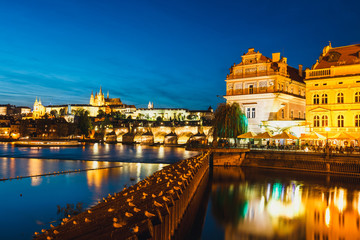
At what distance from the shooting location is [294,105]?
164ft

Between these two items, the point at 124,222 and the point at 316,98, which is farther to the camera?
the point at 316,98

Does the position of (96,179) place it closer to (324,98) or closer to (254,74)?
(254,74)

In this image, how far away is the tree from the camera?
4325 cm

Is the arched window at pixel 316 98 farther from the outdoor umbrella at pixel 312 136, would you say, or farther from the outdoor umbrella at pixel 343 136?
the outdoor umbrella at pixel 343 136

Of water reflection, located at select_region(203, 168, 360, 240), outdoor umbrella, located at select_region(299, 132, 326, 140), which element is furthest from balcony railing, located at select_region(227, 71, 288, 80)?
water reflection, located at select_region(203, 168, 360, 240)

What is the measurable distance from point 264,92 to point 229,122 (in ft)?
25.5

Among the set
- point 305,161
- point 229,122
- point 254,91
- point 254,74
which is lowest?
point 305,161

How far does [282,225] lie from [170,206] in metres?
7.39

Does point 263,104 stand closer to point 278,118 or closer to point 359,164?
point 278,118

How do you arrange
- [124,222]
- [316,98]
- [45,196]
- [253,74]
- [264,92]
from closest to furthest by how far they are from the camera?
1. [124,222]
2. [45,196]
3. [316,98]
4. [264,92]
5. [253,74]

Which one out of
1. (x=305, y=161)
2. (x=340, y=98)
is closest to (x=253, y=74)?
(x=340, y=98)

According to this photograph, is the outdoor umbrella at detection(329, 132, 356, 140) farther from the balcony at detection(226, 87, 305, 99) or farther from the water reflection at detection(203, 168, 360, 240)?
the balcony at detection(226, 87, 305, 99)

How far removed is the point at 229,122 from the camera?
142 feet

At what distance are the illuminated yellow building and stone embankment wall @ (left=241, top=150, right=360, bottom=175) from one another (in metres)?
6.71
